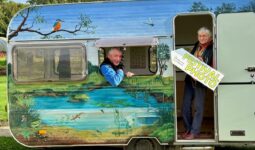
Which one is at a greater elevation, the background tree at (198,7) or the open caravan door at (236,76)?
the background tree at (198,7)

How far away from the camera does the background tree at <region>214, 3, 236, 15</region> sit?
6.72 metres

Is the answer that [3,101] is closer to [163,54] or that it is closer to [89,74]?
[89,74]

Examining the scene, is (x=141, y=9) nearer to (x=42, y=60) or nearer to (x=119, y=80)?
(x=119, y=80)

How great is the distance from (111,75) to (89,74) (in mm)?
369

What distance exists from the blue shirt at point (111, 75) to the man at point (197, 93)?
1.22 m

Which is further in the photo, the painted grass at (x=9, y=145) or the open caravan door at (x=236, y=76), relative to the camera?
the painted grass at (x=9, y=145)

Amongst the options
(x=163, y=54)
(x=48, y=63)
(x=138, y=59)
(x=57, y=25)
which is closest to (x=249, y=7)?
(x=163, y=54)

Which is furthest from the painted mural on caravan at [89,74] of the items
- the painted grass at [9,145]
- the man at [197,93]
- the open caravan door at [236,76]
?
the painted grass at [9,145]

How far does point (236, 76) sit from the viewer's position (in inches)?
263

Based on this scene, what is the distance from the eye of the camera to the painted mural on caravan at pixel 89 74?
22.5 feet

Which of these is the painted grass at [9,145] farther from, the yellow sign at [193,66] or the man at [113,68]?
the yellow sign at [193,66]

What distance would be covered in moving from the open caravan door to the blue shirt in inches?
62.1

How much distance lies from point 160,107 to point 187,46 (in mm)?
2180

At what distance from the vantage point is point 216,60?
6.73 metres
